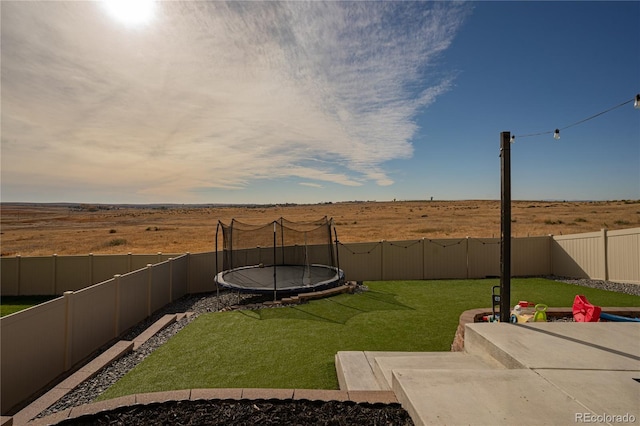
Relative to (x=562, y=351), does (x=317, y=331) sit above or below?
below

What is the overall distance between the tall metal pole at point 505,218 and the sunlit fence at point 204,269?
788cm

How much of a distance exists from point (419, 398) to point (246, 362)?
336 centimetres

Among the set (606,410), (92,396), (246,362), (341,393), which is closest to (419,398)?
(341,393)

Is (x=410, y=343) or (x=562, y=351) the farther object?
(x=410, y=343)

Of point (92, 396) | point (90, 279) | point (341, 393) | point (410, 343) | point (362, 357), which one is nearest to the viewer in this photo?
point (341, 393)

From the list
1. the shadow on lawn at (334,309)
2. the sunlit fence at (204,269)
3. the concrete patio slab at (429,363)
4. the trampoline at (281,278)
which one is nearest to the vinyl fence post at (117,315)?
the sunlit fence at (204,269)

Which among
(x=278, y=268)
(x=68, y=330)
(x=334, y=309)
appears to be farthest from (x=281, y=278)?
(x=68, y=330)

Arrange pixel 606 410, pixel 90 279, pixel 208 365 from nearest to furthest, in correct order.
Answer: pixel 606 410 → pixel 208 365 → pixel 90 279

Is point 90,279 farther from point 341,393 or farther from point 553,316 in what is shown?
point 553,316

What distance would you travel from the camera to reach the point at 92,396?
5004 millimetres

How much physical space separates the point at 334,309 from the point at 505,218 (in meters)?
4.91

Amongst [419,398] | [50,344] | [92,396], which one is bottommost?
[92,396]

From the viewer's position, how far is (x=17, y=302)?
39.2 ft

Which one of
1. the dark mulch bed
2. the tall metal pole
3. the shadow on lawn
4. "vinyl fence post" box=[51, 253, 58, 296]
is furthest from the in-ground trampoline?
the dark mulch bed
